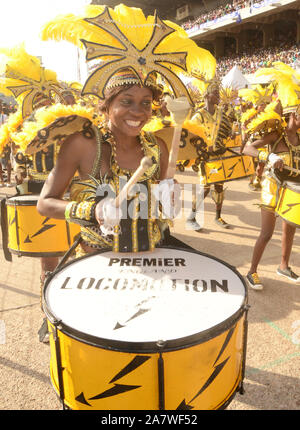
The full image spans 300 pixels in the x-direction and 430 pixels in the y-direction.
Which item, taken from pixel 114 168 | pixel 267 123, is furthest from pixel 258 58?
pixel 114 168

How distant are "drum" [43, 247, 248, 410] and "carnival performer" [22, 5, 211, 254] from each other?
1.04ft

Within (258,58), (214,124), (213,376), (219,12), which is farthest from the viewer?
(219,12)

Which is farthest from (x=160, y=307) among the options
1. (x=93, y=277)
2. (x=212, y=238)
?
(x=212, y=238)

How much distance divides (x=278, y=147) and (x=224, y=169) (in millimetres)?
2145

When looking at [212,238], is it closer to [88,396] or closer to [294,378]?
[294,378]

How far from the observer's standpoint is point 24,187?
3217mm

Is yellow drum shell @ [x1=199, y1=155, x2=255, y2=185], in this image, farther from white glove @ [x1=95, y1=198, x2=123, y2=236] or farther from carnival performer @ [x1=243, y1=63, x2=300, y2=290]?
white glove @ [x1=95, y1=198, x2=123, y2=236]

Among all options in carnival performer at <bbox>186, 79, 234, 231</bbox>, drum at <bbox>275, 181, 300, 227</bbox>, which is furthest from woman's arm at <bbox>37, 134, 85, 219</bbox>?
carnival performer at <bbox>186, 79, 234, 231</bbox>

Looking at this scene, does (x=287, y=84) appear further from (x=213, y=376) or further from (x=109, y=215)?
(x=213, y=376)

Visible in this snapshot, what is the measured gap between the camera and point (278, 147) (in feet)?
11.6

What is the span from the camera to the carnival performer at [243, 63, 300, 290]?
331 cm

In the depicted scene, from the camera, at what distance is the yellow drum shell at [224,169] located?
18.3 feet

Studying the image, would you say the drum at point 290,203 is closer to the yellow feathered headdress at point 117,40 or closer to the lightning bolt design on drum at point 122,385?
the yellow feathered headdress at point 117,40
